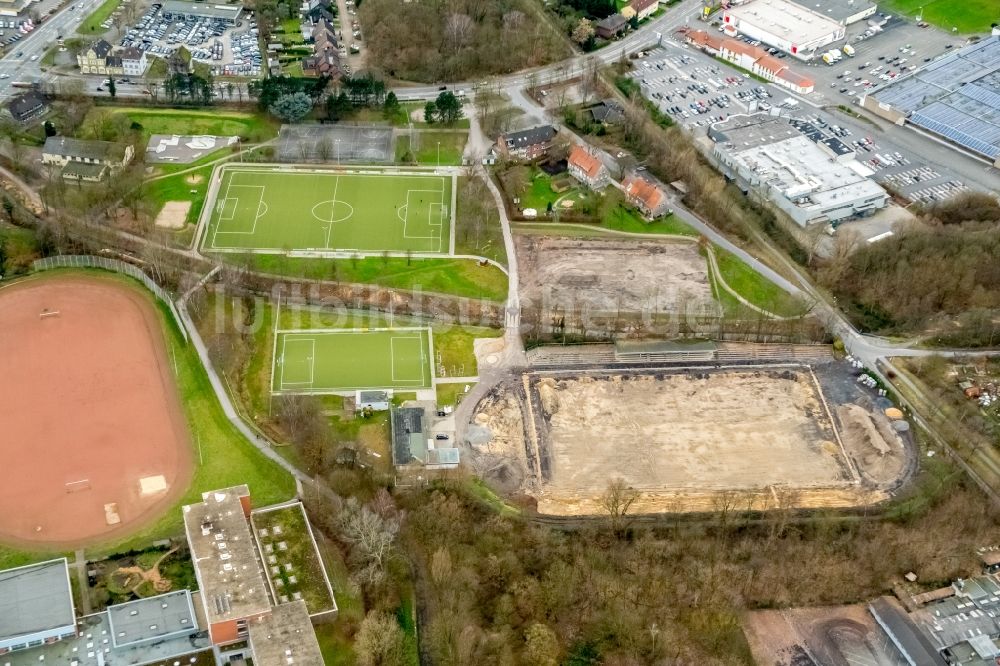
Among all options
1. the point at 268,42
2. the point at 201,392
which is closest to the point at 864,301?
the point at 201,392

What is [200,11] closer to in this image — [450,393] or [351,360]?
[351,360]

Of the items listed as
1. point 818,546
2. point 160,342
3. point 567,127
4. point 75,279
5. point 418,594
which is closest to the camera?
point 418,594

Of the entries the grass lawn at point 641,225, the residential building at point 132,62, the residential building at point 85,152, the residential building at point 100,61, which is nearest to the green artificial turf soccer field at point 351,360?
the grass lawn at point 641,225

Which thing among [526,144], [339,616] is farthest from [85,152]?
[339,616]

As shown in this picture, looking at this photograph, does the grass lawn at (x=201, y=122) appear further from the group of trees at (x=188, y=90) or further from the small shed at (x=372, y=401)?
the small shed at (x=372, y=401)

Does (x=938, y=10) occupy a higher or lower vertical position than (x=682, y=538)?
higher

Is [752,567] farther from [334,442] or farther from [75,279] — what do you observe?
[75,279]

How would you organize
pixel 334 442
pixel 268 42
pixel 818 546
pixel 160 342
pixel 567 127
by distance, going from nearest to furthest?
1. pixel 818 546
2. pixel 334 442
3. pixel 160 342
4. pixel 567 127
5. pixel 268 42
